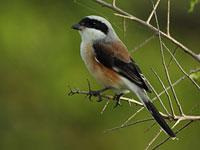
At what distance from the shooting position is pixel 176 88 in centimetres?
585

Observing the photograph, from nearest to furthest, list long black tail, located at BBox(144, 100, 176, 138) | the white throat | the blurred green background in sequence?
long black tail, located at BBox(144, 100, 176, 138)
the white throat
the blurred green background

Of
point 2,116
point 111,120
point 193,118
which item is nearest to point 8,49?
point 2,116

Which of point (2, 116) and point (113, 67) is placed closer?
point (113, 67)

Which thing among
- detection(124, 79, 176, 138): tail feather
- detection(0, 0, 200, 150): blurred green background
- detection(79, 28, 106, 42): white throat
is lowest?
detection(0, 0, 200, 150): blurred green background

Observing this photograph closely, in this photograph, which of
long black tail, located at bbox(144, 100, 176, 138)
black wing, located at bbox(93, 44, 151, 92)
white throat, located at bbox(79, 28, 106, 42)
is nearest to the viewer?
long black tail, located at bbox(144, 100, 176, 138)

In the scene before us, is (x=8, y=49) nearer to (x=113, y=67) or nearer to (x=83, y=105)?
(x=83, y=105)

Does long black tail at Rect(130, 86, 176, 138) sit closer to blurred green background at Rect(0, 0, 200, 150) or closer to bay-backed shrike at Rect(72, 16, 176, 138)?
bay-backed shrike at Rect(72, 16, 176, 138)

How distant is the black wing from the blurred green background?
1.88m

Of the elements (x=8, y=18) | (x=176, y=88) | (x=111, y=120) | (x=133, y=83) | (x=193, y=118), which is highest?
(x=193, y=118)

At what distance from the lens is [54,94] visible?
5.68m

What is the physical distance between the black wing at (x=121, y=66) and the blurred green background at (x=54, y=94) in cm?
188

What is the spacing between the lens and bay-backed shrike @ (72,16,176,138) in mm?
3539

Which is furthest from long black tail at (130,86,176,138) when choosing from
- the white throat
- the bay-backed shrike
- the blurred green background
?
the blurred green background

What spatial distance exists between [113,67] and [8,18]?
274 cm
